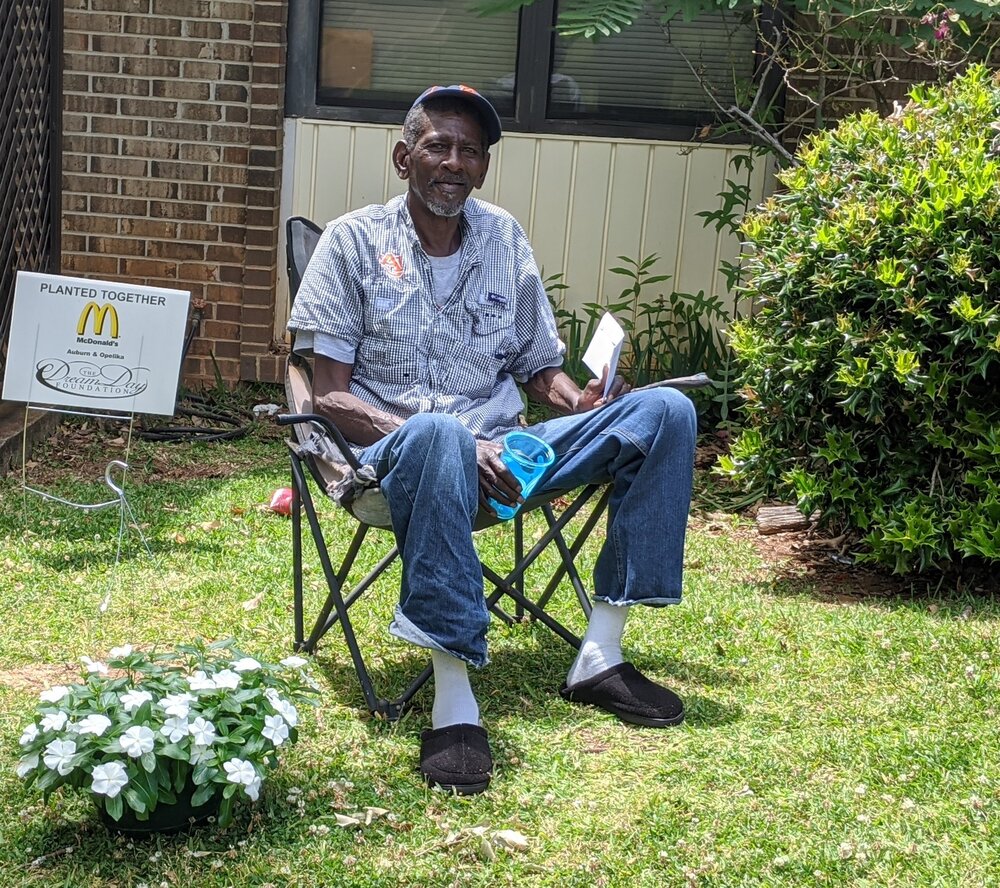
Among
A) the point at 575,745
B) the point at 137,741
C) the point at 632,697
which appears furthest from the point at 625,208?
the point at 137,741

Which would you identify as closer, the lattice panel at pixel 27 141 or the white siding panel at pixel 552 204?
the lattice panel at pixel 27 141

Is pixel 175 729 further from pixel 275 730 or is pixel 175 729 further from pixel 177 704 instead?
pixel 275 730

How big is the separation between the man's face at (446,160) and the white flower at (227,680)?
1468 millimetres

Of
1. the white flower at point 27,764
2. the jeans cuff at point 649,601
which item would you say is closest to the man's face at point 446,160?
the jeans cuff at point 649,601

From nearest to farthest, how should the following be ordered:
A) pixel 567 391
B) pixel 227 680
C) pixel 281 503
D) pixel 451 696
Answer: pixel 227 680, pixel 451 696, pixel 567 391, pixel 281 503

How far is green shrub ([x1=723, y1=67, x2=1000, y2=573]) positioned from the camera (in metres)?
4.30

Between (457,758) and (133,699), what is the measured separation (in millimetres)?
798

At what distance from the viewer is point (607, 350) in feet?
11.7

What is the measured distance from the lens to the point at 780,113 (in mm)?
6758

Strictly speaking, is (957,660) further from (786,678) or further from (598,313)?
(598,313)

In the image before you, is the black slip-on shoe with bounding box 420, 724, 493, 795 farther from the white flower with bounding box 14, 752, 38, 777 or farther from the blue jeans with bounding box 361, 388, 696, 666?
the white flower with bounding box 14, 752, 38, 777

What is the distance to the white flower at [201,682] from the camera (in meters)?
2.75

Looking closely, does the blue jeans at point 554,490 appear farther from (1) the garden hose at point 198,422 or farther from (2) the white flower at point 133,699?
(1) the garden hose at point 198,422

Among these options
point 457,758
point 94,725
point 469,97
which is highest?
point 469,97
